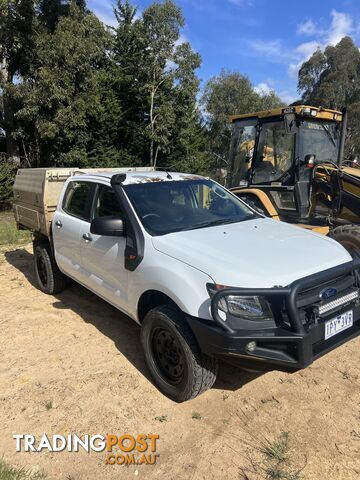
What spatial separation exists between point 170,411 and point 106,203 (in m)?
2.19

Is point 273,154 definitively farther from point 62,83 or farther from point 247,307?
point 62,83

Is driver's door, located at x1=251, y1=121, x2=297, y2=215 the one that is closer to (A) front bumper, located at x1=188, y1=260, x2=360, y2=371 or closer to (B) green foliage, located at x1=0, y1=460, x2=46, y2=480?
(A) front bumper, located at x1=188, y1=260, x2=360, y2=371

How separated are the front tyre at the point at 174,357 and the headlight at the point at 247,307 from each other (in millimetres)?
437

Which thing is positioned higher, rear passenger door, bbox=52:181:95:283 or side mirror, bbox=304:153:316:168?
side mirror, bbox=304:153:316:168

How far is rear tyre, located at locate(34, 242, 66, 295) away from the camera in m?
5.76

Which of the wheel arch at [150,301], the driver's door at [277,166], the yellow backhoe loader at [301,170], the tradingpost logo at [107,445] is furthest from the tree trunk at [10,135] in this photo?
the tradingpost logo at [107,445]

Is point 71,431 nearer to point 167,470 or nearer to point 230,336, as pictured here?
point 167,470

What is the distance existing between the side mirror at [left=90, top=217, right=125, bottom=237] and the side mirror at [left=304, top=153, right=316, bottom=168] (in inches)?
159

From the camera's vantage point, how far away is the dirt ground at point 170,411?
271 centimetres

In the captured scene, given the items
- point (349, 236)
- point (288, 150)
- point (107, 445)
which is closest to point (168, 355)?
point (107, 445)

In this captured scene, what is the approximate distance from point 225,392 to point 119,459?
108cm

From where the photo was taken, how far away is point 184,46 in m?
21.0

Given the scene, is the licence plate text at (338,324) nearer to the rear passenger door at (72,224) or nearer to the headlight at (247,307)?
the headlight at (247,307)

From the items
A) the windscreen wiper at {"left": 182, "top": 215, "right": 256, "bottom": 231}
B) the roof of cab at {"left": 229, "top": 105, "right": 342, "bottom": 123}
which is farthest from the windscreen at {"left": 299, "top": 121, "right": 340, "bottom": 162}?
the windscreen wiper at {"left": 182, "top": 215, "right": 256, "bottom": 231}
